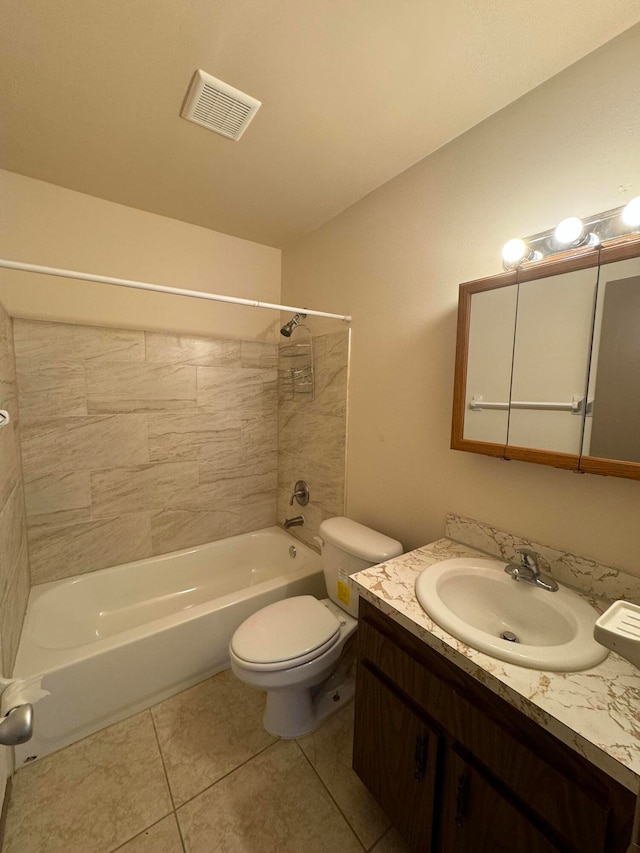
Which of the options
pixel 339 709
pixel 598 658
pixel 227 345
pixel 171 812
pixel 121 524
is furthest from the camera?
pixel 227 345

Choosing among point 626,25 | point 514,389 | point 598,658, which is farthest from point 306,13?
point 598,658

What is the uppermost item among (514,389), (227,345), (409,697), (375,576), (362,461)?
(227,345)

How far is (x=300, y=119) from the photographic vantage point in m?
1.23

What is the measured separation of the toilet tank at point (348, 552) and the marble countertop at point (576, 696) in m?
0.49

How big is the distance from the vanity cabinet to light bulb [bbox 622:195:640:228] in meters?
1.19

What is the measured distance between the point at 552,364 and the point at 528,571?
64cm

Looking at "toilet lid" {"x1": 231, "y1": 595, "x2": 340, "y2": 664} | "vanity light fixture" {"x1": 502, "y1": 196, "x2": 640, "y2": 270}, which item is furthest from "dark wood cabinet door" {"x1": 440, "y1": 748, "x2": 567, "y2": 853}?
"vanity light fixture" {"x1": 502, "y1": 196, "x2": 640, "y2": 270}

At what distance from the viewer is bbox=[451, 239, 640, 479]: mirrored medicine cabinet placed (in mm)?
878

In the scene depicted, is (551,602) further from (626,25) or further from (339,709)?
(626,25)

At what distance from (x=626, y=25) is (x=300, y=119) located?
0.95m

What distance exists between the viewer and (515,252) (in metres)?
1.07

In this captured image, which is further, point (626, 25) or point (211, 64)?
point (211, 64)

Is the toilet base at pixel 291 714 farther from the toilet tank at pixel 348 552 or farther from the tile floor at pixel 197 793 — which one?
the toilet tank at pixel 348 552

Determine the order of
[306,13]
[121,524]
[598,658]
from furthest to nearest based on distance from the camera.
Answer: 1. [121,524]
2. [306,13]
3. [598,658]
